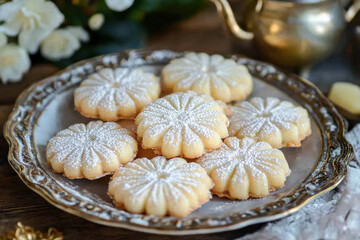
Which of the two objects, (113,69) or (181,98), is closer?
(181,98)

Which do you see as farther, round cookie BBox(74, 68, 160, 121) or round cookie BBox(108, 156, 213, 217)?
round cookie BBox(74, 68, 160, 121)

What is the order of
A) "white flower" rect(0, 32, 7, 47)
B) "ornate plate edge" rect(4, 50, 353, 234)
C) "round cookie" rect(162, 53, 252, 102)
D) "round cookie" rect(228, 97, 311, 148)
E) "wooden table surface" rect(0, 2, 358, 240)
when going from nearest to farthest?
"ornate plate edge" rect(4, 50, 353, 234), "wooden table surface" rect(0, 2, 358, 240), "round cookie" rect(228, 97, 311, 148), "round cookie" rect(162, 53, 252, 102), "white flower" rect(0, 32, 7, 47)

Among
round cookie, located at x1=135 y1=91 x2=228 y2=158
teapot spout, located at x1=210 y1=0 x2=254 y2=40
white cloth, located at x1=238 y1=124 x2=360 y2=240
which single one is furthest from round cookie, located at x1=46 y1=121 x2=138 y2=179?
teapot spout, located at x1=210 y1=0 x2=254 y2=40

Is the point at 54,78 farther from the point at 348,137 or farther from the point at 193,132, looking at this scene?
the point at 348,137

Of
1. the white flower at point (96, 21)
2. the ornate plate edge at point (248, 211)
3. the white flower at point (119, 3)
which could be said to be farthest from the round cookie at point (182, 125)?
the white flower at point (96, 21)

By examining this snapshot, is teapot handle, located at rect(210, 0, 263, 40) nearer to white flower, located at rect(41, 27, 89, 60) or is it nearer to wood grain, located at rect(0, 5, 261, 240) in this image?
white flower, located at rect(41, 27, 89, 60)

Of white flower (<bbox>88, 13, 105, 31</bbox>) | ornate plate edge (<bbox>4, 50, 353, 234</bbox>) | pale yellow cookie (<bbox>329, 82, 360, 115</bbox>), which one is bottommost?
pale yellow cookie (<bbox>329, 82, 360, 115</bbox>)

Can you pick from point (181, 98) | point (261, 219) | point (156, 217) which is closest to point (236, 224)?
point (261, 219)
